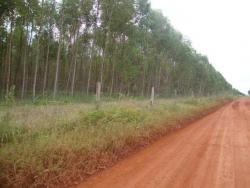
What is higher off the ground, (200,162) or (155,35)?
(155,35)

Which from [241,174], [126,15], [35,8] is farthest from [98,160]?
[126,15]

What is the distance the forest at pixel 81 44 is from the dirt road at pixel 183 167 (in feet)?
56.9

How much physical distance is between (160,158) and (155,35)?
36.0 metres

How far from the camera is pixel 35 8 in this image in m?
25.5

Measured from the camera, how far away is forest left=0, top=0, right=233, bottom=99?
1137 inches

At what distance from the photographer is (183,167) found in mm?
7699

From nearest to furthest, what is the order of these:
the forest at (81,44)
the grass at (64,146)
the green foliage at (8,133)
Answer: the grass at (64,146) → the green foliage at (8,133) → the forest at (81,44)

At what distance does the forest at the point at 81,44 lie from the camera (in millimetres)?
28891

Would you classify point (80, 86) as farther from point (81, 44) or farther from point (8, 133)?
point (8, 133)

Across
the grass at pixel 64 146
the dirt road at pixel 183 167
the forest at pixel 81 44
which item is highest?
the forest at pixel 81 44

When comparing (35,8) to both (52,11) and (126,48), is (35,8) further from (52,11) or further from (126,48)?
(126,48)

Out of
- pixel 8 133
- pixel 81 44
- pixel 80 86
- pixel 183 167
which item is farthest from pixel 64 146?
pixel 80 86

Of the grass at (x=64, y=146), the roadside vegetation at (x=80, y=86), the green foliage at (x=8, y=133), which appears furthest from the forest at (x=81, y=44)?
the green foliage at (x=8, y=133)

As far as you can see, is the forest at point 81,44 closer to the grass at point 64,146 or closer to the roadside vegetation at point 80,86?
the roadside vegetation at point 80,86
